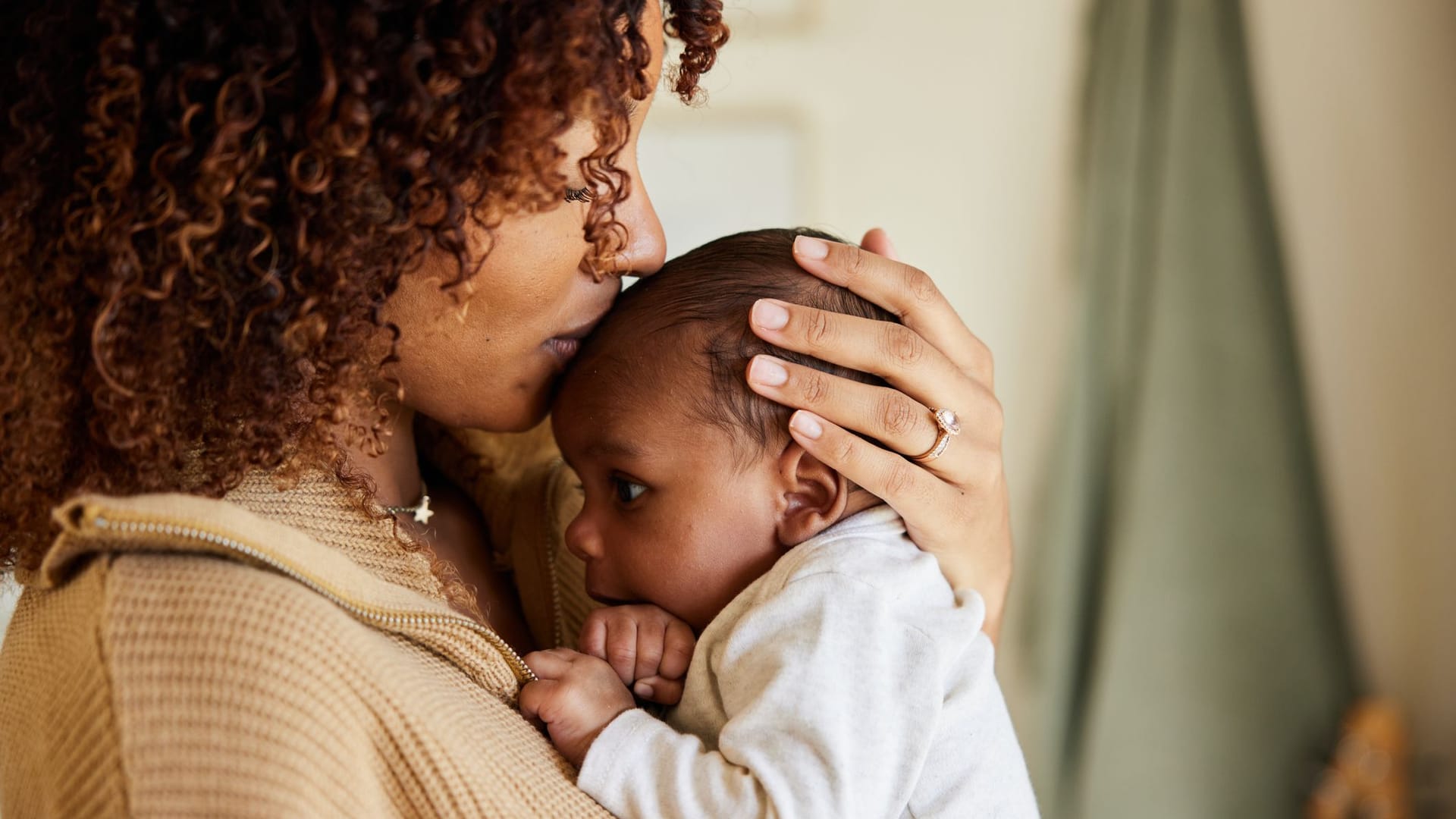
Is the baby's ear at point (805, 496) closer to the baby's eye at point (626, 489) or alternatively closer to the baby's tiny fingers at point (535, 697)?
the baby's eye at point (626, 489)

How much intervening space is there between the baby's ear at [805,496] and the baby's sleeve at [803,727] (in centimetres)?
11

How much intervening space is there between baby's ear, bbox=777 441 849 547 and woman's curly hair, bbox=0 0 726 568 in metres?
0.33

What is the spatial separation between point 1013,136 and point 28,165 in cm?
184

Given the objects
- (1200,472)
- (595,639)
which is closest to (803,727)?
(595,639)

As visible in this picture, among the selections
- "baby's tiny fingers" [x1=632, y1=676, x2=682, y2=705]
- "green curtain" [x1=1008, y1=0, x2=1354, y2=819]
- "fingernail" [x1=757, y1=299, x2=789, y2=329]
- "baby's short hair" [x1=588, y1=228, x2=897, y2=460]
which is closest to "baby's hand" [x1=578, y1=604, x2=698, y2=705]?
"baby's tiny fingers" [x1=632, y1=676, x2=682, y2=705]

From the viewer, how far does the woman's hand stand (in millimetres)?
1061

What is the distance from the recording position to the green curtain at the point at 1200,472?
208cm

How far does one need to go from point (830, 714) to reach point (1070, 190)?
5.35 feet

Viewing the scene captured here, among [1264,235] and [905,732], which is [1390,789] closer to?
[1264,235]

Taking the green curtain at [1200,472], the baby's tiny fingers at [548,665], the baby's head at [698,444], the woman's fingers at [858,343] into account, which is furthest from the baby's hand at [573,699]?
the green curtain at [1200,472]

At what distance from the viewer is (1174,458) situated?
2125 millimetres

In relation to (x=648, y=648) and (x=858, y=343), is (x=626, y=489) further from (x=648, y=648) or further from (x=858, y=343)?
(x=858, y=343)

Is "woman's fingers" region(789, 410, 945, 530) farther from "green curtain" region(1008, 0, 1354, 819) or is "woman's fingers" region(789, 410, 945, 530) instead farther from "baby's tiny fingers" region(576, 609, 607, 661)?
"green curtain" region(1008, 0, 1354, 819)

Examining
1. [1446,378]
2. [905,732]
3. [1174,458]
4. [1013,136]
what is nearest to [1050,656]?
[1174,458]
